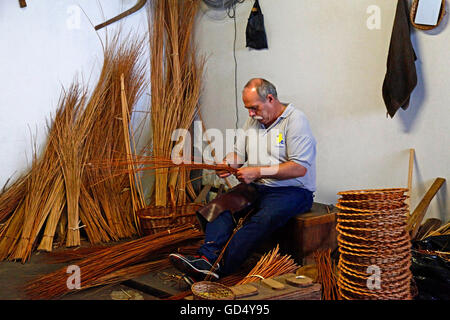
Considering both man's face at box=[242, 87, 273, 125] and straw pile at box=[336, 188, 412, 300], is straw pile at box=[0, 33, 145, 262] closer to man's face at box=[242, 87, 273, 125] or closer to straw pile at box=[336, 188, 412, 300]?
man's face at box=[242, 87, 273, 125]

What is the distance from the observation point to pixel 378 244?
1.90 metres

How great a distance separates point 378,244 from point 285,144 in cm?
89

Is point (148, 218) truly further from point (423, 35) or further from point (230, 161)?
point (423, 35)

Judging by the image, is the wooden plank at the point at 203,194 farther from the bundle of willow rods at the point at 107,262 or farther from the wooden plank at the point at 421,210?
the wooden plank at the point at 421,210

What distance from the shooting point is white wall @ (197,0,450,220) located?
8.43 feet

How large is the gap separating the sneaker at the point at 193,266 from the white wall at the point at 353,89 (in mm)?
1173

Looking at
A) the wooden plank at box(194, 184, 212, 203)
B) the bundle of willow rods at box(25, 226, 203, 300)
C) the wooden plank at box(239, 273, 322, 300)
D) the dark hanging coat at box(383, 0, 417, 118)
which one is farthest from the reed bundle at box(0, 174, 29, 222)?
the dark hanging coat at box(383, 0, 417, 118)

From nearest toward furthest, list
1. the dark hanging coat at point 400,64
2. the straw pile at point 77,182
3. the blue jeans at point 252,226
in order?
1. the blue jeans at point 252,226
2. the dark hanging coat at point 400,64
3. the straw pile at point 77,182

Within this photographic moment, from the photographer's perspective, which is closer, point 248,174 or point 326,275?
point 326,275

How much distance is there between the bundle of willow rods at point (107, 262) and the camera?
2328 mm

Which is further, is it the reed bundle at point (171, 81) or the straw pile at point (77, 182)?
the reed bundle at point (171, 81)

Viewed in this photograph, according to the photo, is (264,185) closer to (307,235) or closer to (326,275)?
(307,235)

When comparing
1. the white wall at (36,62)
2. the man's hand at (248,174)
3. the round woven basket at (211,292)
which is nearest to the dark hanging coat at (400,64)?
the man's hand at (248,174)

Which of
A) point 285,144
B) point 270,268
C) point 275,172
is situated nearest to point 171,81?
point 285,144
